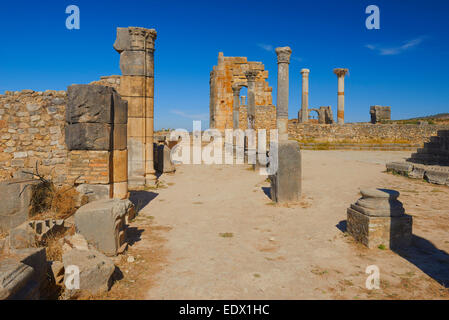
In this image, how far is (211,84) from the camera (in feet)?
87.8

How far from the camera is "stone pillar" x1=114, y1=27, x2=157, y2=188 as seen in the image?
988cm

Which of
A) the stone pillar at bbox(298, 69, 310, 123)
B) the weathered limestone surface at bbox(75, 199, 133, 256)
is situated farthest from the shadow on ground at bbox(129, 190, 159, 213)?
the stone pillar at bbox(298, 69, 310, 123)

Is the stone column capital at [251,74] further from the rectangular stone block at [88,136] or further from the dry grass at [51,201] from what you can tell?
the dry grass at [51,201]

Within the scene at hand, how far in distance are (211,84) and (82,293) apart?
2473 centimetres

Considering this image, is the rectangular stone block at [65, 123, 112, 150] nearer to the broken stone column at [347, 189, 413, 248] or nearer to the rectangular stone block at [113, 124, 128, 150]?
the rectangular stone block at [113, 124, 128, 150]

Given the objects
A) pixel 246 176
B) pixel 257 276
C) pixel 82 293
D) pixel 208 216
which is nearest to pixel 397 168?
pixel 246 176

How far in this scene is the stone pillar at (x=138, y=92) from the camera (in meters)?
9.88

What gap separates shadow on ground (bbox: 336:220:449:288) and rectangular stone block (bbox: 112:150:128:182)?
5284 mm

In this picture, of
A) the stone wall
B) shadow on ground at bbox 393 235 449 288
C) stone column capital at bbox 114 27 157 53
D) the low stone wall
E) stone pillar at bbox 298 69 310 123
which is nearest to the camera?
shadow on ground at bbox 393 235 449 288

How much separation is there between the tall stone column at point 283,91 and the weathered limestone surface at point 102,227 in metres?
5.58

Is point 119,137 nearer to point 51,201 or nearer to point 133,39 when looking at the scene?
point 51,201

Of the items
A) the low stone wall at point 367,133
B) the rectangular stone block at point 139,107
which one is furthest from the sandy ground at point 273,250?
the low stone wall at point 367,133
